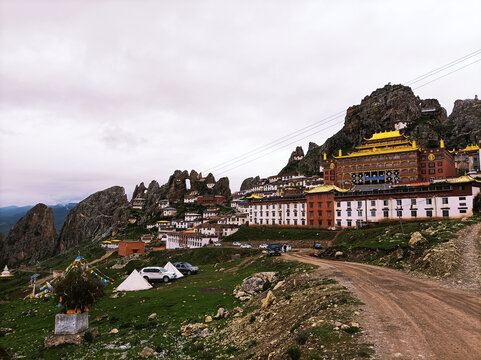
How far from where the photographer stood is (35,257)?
186 metres

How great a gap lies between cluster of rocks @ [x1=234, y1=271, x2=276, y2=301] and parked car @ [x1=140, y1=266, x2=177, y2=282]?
49.6 ft

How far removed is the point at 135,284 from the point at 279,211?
5313 centimetres

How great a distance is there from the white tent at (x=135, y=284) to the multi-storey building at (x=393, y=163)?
89030mm

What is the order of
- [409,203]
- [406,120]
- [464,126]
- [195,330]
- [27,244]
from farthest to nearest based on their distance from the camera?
[27,244] → [406,120] → [464,126] → [409,203] → [195,330]

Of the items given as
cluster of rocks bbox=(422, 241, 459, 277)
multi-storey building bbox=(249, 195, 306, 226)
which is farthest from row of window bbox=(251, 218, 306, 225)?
cluster of rocks bbox=(422, 241, 459, 277)

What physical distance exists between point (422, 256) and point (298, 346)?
72.9 ft

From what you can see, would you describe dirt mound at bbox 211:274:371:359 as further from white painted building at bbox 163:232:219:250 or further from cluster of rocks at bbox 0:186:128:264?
cluster of rocks at bbox 0:186:128:264

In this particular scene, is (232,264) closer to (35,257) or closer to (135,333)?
(135,333)

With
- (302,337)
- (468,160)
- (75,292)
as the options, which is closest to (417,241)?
(302,337)

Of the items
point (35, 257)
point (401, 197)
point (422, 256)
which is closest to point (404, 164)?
point (401, 197)

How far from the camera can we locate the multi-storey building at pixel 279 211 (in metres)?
80.0

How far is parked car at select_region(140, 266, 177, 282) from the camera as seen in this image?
4081 centimetres

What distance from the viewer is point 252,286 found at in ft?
96.3

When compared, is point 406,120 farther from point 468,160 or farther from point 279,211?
point 279,211
